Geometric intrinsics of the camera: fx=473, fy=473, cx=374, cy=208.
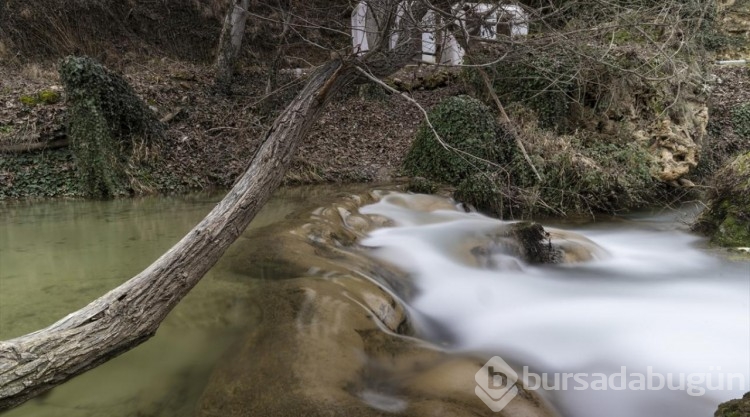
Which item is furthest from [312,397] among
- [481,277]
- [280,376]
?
[481,277]

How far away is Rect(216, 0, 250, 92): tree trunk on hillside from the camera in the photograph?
1361 centimetres

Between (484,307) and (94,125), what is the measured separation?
8.68 metres

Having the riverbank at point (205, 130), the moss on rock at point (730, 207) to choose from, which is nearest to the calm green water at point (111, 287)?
the riverbank at point (205, 130)

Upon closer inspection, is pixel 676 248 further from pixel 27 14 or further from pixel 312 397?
pixel 27 14

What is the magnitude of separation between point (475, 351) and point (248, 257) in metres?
2.54

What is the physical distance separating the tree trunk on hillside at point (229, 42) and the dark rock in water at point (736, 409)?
1346 centimetres

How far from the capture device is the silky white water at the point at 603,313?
3250mm

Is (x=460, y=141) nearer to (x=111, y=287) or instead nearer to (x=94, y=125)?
(x=111, y=287)

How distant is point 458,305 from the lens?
15.5 ft

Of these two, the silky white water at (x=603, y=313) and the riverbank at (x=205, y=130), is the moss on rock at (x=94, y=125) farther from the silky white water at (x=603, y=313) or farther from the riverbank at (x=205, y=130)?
the silky white water at (x=603, y=313)

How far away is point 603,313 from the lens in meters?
4.46

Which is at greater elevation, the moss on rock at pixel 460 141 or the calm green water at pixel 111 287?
the moss on rock at pixel 460 141

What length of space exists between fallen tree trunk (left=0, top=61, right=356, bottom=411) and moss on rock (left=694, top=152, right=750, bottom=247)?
19.3 ft

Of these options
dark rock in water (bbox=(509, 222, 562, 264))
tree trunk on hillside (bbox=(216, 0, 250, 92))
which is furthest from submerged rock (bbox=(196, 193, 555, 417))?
tree trunk on hillside (bbox=(216, 0, 250, 92))
